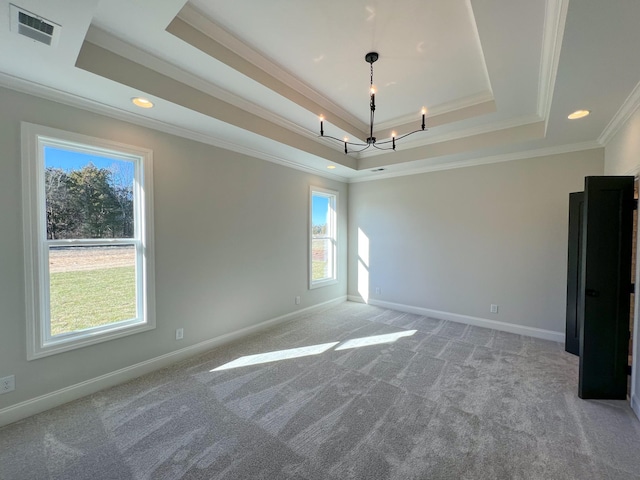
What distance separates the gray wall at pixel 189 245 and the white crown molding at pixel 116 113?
5 cm

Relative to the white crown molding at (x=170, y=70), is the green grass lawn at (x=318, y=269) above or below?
below

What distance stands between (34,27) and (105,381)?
2799 mm

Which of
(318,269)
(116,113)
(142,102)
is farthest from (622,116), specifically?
(116,113)

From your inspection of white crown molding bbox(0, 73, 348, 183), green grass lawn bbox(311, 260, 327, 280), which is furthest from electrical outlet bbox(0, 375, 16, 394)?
green grass lawn bbox(311, 260, 327, 280)

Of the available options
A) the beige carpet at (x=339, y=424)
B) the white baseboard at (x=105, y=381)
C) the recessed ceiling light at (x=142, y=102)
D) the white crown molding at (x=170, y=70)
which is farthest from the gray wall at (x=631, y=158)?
the recessed ceiling light at (x=142, y=102)

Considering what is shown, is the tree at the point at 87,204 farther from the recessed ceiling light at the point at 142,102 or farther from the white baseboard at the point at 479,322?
the white baseboard at the point at 479,322

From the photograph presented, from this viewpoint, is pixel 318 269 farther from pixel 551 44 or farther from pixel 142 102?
pixel 551 44

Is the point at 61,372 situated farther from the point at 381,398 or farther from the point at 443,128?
the point at 443,128

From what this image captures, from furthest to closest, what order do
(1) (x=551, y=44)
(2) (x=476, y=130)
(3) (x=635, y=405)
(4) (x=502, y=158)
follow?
(4) (x=502, y=158) < (2) (x=476, y=130) < (3) (x=635, y=405) < (1) (x=551, y=44)

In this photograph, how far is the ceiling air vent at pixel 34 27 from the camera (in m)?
1.43

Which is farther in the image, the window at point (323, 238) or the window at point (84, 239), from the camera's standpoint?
the window at point (323, 238)

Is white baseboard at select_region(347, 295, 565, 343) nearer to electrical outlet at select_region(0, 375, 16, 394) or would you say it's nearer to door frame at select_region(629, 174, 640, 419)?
door frame at select_region(629, 174, 640, 419)

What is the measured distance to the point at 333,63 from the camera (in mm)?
2465

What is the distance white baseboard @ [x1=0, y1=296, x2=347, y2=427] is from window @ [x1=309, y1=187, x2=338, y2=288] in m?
1.71
